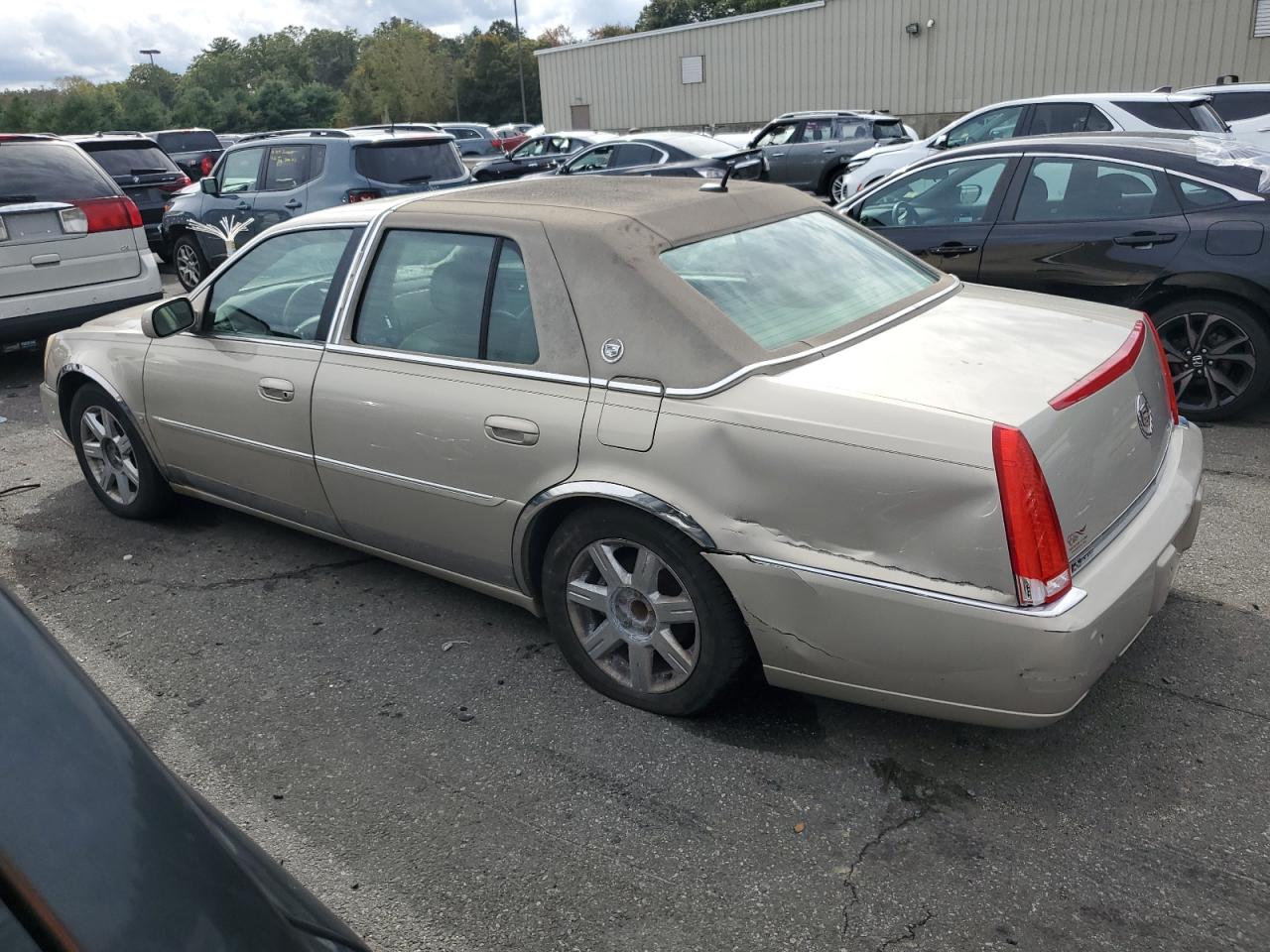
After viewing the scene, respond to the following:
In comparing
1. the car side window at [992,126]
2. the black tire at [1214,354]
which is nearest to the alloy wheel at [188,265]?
the car side window at [992,126]

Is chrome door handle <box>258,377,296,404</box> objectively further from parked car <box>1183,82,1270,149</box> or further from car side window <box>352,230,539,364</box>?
parked car <box>1183,82,1270,149</box>

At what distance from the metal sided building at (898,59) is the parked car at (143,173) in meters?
18.8

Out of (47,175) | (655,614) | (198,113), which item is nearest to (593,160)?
(47,175)

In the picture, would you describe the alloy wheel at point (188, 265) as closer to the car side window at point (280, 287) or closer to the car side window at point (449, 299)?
the car side window at point (280, 287)

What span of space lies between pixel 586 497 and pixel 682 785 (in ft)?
2.93

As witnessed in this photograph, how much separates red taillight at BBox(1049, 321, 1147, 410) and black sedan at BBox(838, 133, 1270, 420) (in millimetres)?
2788

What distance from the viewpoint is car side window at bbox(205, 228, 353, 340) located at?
13.5 feet

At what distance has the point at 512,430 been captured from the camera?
3.34 metres

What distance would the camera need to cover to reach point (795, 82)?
94.4ft

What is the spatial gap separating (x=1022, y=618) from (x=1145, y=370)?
117cm

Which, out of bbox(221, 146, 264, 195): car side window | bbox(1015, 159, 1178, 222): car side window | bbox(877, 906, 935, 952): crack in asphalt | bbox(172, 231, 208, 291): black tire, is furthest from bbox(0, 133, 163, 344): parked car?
bbox(877, 906, 935, 952): crack in asphalt

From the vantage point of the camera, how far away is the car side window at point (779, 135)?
18.2m

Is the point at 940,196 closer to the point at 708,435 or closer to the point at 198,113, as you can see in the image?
the point at 708,435

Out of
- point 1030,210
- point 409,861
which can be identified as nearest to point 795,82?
point 1030,210
